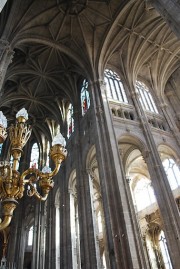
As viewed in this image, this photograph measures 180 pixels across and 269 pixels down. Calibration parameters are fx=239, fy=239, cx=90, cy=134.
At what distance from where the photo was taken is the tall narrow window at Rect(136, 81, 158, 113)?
62.2ft

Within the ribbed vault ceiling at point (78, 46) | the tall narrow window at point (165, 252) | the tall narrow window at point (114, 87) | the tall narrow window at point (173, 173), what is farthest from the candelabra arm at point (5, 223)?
the tall narrow window at point (165, 252)

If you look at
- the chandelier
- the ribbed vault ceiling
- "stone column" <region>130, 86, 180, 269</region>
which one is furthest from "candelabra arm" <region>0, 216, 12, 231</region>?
the ribbed vault ceiling

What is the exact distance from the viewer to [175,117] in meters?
18.8

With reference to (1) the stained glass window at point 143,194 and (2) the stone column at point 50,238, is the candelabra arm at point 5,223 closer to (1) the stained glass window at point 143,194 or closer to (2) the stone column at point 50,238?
(2) the stone column at point 50,238

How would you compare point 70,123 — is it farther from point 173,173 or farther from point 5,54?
point 173,173

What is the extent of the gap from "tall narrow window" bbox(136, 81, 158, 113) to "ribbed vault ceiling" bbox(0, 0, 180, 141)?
2.80ft

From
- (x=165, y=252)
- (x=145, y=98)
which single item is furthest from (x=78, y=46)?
(x=165, y=252)

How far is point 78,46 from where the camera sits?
18797mm

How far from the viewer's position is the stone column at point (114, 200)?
9.62 m

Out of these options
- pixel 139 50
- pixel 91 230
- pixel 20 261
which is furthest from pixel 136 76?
pixel 20 261

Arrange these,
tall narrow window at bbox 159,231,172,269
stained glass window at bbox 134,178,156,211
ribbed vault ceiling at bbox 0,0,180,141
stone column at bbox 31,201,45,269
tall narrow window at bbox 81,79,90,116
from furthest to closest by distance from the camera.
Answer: stained glass window at bbox 134,178,156,211
stone column at bbox 31,201,45,269
tall narrow window at bbox 81,79,90,116
ribbed vault ceiling at bbox 0,0,180,141
tall narrow window at bbox 159,231,172,269

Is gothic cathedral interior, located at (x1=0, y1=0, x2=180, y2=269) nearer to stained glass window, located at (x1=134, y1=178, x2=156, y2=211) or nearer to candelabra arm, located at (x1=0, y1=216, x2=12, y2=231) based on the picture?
stained glass window, located at (x1=134, y1=178, x2=156, y2=211)

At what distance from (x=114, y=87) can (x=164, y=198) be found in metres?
9.52

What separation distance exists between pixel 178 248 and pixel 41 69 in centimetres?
1660
